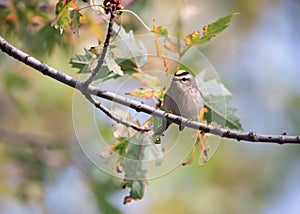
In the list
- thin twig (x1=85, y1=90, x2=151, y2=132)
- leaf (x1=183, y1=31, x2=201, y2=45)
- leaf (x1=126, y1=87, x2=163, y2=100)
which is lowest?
thin twig (x1=85, y1=90, x2=151, y2=132)

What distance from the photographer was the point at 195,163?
15.0ft

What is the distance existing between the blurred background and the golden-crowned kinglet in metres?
1.54

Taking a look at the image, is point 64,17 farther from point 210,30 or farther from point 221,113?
point 221,113

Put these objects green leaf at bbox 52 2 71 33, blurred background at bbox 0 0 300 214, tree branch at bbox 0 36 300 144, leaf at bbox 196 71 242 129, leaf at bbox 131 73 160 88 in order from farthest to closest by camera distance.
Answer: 1. blurred background at bbox 0 0 300 214
2. leaf at bbox 196 71 242 129
3. leaf at bbox 131 73 160 88
4. green leaf at bbox 52 2 71 33
5. tree branch at bbox 0 36 300 144

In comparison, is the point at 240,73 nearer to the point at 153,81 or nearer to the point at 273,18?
the point at 273,18

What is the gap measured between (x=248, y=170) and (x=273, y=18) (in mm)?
1657

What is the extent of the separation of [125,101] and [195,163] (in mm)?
2946

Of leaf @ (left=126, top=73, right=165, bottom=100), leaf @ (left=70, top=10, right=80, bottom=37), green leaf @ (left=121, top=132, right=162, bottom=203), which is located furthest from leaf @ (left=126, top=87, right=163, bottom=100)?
leaf @ (left=70, top=10, right=80, bottom=37)

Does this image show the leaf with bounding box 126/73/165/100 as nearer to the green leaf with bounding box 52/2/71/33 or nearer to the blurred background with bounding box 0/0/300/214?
the green leaf with bounding box 52/2/71/33

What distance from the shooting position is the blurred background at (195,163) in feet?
13.6

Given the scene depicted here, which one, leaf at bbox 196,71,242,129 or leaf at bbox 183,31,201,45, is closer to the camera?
leaf at bbox 183,31,201,45

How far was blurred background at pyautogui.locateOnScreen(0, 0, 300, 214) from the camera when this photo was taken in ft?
13.6

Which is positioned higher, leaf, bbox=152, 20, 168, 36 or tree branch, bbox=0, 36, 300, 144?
leaf, bbox=152, 20, 168, 36

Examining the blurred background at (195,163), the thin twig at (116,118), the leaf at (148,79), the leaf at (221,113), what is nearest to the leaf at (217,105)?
the leaf at (221,113)
